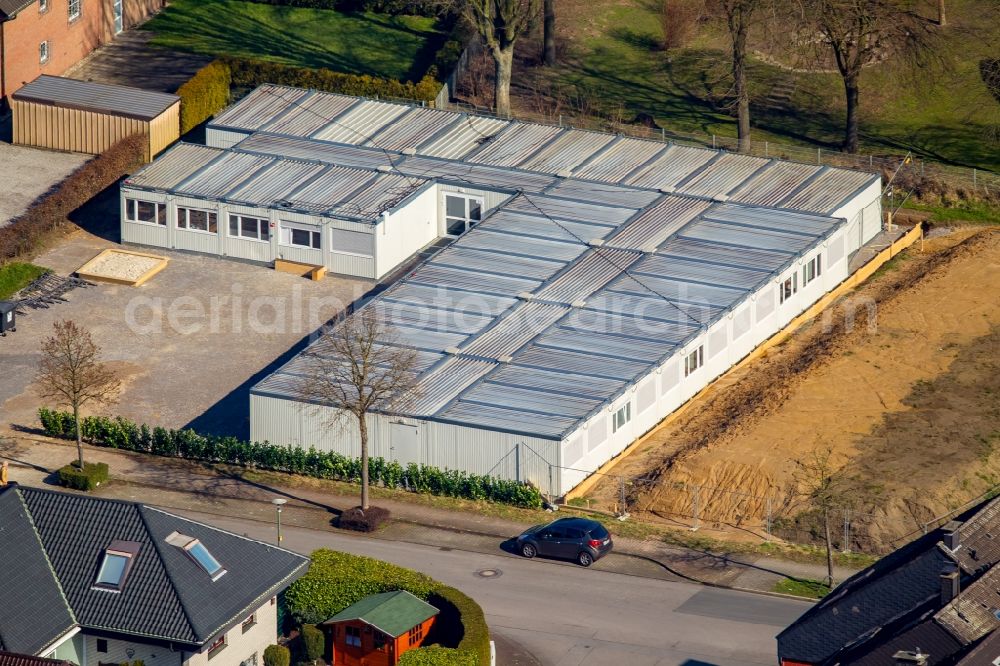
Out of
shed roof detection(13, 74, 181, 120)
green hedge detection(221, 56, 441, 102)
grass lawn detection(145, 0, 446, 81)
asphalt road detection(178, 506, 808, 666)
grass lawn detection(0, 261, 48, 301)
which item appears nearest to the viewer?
asphalt road detection(178, 506, 808, 666)

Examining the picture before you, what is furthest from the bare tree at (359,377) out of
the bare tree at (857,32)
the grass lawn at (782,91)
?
the grass lawn at (782,91)

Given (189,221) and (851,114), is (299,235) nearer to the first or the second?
(189,221)

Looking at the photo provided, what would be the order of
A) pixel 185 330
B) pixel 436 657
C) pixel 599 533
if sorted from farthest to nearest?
pixel 185 330, pixel 599 533, pixel 436 657

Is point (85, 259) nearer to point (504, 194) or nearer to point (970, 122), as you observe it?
Result: point (504, 194)

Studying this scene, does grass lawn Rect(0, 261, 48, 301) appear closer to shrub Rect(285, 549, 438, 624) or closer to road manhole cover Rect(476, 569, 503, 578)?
road manhole cover Rect(476, 569, 503, 578)

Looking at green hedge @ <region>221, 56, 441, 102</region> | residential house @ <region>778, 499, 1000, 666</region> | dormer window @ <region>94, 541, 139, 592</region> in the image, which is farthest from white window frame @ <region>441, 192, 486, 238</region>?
residential house @ <region>778, 499, 1000, 666</region>

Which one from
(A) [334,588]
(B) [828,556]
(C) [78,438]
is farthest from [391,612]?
(C) [78,438]

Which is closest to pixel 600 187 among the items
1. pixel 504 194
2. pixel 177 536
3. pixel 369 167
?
pixel 504 194
